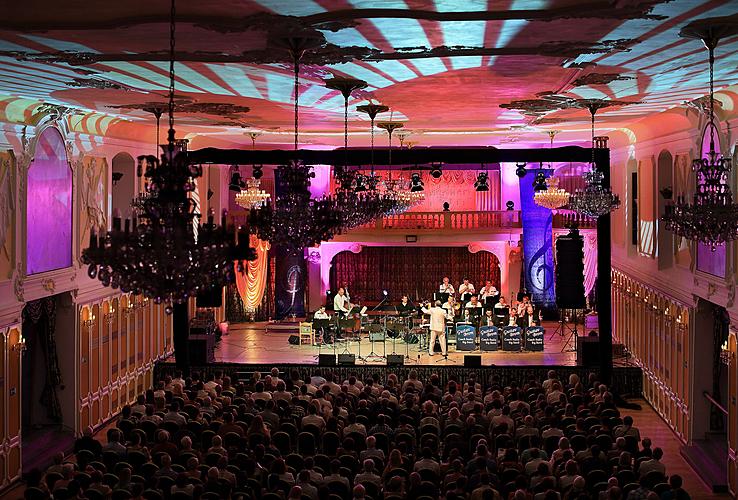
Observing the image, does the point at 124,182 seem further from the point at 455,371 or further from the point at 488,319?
the point at 488,319

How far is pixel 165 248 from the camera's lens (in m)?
7.05

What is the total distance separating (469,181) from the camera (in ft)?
113

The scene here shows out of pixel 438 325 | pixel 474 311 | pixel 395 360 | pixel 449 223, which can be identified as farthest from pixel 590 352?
pixel 449 223

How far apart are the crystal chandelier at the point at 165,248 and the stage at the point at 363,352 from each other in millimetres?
17261

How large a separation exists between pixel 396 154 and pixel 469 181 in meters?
12.2

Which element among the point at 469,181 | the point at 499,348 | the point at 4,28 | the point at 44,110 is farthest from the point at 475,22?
the point at 469,181

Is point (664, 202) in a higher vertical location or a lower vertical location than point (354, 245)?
higher

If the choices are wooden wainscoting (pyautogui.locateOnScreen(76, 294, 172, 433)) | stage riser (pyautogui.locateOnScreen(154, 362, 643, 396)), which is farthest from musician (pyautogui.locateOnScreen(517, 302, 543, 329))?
wooden wainscoting (pyautogui.locateOnScreen(76, 294, 172, 433))

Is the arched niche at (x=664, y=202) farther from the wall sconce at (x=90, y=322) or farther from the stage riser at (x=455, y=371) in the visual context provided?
the wall sconce at (x=90, y=322)

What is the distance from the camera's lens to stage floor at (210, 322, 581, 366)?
25.1m

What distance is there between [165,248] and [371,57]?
4.78m

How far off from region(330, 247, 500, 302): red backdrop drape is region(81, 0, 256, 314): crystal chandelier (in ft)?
90.9

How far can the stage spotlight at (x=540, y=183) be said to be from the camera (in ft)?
89.4

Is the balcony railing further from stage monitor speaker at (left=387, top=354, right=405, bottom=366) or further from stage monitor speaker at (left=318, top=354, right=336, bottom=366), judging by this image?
stage monitor speaker at (left=387, top=354, right=405, bottom=366)
